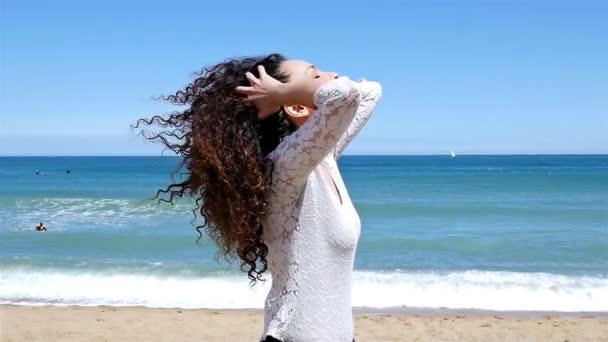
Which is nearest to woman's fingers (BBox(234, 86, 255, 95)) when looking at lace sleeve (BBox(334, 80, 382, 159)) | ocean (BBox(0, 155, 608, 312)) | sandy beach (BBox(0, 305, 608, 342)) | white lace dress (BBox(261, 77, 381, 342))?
white lace dress (BBox(261, 77, 381, 342))

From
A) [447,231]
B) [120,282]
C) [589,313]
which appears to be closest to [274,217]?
[589,313]

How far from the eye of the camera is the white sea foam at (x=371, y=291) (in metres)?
9.99

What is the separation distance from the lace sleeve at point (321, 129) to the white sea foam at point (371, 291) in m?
8.41

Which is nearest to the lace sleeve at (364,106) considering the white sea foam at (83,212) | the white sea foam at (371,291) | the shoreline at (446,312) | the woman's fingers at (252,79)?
the woman's fingers at (252,79)

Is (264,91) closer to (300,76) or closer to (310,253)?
(300,76)

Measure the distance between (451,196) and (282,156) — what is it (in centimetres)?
3133

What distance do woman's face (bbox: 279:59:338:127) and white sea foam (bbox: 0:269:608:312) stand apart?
8.31 meters

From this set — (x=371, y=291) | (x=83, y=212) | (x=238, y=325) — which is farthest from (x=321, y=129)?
(x=83, y=212)

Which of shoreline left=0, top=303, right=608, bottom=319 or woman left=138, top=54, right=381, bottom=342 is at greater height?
woman left=138, top=54, right=381, bottom=342

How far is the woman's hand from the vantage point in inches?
65.4

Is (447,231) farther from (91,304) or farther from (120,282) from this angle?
(91,304)

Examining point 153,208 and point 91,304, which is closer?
point 91,304

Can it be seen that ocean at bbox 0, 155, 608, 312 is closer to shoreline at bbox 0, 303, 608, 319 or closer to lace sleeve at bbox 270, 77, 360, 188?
shoreline at bbox 0, 303, 608, 319

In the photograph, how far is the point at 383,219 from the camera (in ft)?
72.5
